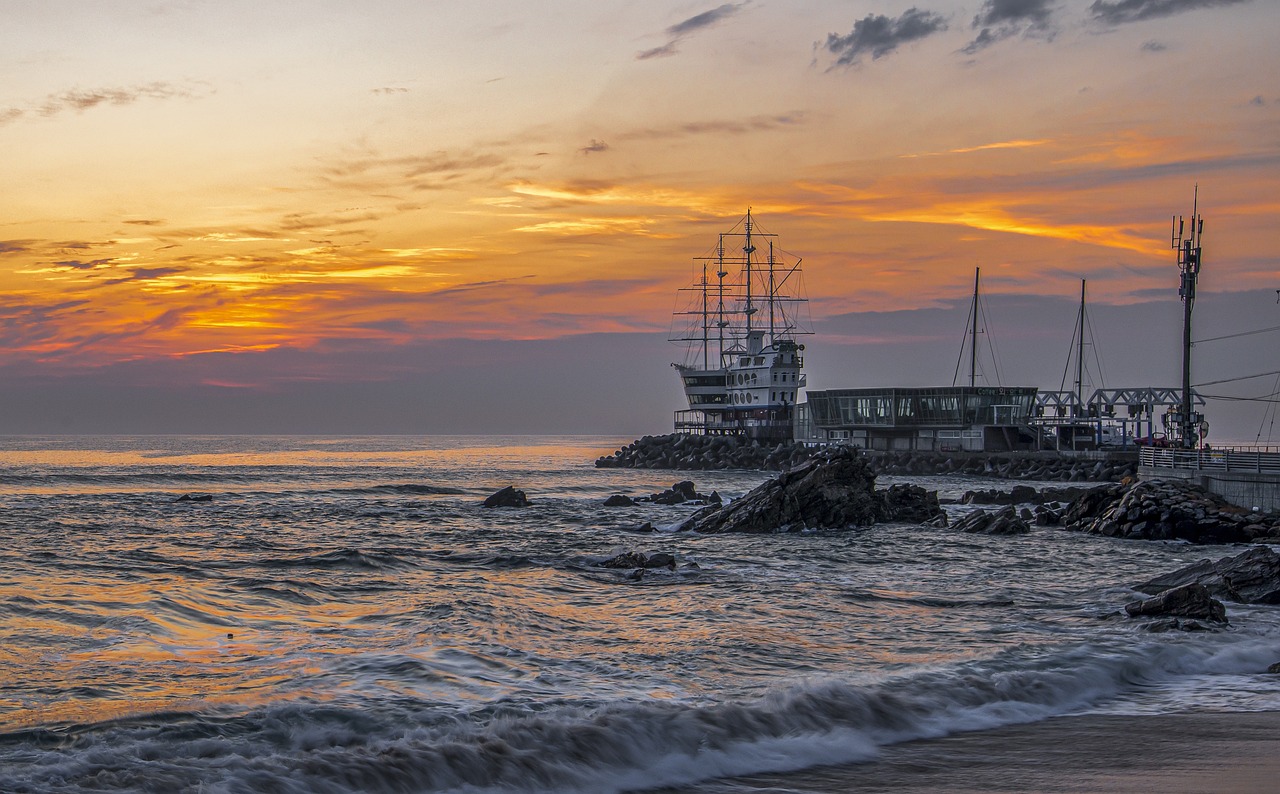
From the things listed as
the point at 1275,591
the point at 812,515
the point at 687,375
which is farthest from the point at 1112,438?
the point at 1275,591

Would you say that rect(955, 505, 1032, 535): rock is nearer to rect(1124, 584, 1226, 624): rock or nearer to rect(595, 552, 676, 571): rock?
rect(595, 552, 676, 571): rock

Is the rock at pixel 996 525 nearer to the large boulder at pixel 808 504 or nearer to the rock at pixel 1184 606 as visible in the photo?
the large boulder at pixel 808 504

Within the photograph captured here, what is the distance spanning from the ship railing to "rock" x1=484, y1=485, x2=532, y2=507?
2955cm

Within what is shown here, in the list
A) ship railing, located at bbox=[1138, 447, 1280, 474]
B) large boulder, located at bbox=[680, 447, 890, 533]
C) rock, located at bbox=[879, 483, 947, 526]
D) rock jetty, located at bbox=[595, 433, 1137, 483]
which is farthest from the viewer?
rock jetty, located at bbox=[595, 433, 1137, 483]

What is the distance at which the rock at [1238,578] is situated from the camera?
19.0 m

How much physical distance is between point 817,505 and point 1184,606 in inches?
827

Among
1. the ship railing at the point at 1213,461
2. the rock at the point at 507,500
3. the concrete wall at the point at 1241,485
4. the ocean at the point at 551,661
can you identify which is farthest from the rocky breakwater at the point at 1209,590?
the rock at the point at 507,500

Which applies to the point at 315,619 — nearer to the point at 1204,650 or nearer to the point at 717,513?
the point at 1204,650

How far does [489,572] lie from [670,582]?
17.0ft

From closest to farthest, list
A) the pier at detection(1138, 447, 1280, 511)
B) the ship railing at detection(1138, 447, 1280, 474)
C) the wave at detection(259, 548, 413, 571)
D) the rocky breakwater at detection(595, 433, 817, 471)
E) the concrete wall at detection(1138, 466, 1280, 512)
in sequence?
the wave at detection(259, 548, 413, 571), the concrete wall at detection(1138, 466, 1280, 512), the pier at detection(1138, 447, 1280, 511), the ship railing at detection(1138, 447, 1280, 474), the rocky breakwater at detection(595, 433, 817, 471)

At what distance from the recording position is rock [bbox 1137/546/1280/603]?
18953 mm

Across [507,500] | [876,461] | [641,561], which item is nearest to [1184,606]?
[641,561]

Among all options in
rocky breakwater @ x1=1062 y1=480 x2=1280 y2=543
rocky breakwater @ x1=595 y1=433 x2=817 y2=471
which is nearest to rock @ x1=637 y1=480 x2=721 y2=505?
rocky breakwater @ x1=1062 y1=480 x2=1280 y2=543

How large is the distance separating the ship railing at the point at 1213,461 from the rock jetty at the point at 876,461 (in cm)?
1688
